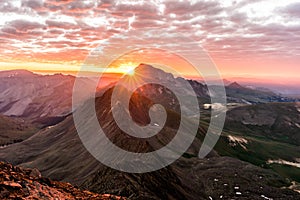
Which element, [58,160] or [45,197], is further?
[58,160]

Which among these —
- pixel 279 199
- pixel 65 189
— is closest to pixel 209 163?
pixel 279 199

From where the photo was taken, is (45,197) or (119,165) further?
(119,165)

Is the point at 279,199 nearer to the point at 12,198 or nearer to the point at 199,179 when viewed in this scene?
the point at 199,179

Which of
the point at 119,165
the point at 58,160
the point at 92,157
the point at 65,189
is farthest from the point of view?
the point at 58,160

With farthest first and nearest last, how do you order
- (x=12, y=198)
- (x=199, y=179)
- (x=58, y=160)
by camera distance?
(x=58, y=160) < (x=199, y=179) < (x=12, y=198)

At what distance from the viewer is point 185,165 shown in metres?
172

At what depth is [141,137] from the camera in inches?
7146

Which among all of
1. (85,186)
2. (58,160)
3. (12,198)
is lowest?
(58,160)

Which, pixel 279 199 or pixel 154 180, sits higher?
pixel 154 180

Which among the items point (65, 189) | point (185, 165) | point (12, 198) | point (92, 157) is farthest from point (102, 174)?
point (12, 198)

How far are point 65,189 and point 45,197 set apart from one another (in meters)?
7.18

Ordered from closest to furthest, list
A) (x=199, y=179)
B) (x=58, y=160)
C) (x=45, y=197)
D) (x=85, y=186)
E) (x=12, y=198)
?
(x=12, y=198), (x=45, y=197), (x=85, y=186), (x=199, y=179), (x=58, y=160)

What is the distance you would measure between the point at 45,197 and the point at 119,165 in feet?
297

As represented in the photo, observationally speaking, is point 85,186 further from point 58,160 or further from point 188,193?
point 58,160
